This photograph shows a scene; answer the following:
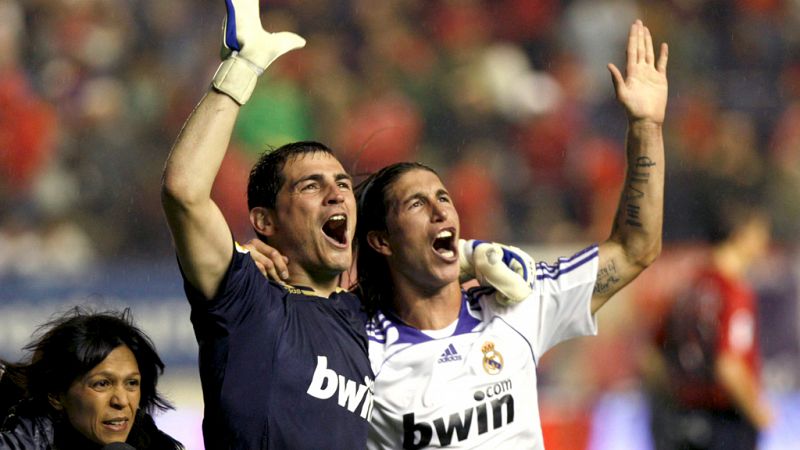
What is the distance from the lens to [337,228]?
3.72 m

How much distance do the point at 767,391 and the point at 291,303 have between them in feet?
20.9

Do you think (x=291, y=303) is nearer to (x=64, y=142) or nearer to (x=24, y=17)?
(x=64, y=142)

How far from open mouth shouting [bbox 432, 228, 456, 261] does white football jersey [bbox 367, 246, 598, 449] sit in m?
0.18

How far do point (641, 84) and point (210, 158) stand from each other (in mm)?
1785

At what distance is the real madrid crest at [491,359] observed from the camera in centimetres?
388

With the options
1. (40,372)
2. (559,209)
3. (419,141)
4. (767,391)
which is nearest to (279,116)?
(419,141)

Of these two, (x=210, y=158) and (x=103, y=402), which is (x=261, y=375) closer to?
(x=103, y=402)

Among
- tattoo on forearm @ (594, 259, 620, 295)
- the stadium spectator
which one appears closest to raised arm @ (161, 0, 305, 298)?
tattoo on forearm @ (594, 259, 620, 295)

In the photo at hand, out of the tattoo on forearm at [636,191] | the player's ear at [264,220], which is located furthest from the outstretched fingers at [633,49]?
the player's ear at [264,220]

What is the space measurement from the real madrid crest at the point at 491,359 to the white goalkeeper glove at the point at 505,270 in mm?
176

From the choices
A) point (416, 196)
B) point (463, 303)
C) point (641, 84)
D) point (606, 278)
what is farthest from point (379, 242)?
point (641, 84)

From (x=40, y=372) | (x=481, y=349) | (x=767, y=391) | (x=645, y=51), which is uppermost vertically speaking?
(x=767, y=391)

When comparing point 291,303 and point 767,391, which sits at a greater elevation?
point 767,391

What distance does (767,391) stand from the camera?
8.94 meters
